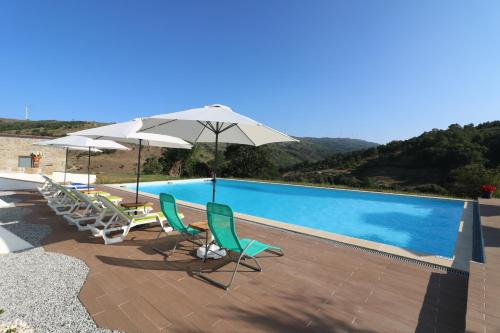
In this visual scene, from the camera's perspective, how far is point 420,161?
33531 mm

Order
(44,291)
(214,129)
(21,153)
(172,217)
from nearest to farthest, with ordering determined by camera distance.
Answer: (44,291)
(172,217)
(214,129)
(21,153)

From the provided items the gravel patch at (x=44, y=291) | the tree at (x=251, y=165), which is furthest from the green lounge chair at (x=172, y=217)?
the tree at (x=251, y=165)

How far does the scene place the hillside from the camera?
2609 cm

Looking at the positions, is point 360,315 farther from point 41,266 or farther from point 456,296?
point 41,266

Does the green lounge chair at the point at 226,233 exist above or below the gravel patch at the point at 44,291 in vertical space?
above

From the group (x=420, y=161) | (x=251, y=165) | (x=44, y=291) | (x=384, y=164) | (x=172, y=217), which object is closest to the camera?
(x=44, y=291)

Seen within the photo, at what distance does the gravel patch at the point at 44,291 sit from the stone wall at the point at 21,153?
568 inches

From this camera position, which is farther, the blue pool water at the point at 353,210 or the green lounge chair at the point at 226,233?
the blue pool water at the point at 353,210

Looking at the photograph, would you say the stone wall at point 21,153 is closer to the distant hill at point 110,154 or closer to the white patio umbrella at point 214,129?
the distant hill at point 110,154

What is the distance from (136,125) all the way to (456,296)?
5.39m

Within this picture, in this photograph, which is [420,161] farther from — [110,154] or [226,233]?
[110,154]

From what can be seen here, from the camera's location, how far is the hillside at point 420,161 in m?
26.1

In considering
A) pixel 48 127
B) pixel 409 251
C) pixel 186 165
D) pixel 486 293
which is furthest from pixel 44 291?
pixel 48 127

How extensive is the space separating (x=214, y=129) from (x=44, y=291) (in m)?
3.09
